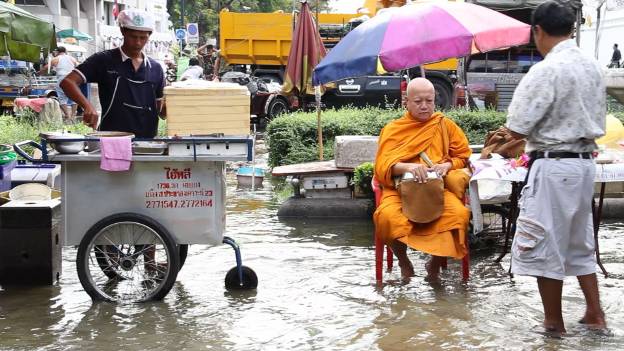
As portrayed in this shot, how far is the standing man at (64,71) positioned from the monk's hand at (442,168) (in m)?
13.9

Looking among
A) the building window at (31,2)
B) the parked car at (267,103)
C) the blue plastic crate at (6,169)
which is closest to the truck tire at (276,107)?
the parked car at (267,103)

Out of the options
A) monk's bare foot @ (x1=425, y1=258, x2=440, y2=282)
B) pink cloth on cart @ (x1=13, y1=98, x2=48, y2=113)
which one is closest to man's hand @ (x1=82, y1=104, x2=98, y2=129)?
monk's bare foot @ (x1=425, y1=258, x2=440, y2=282)

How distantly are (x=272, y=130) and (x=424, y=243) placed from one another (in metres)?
5.68

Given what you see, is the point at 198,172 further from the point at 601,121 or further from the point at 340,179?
the point at 340,179

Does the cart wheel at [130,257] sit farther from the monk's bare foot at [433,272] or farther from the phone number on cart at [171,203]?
the monk's bare foot at [433,272]

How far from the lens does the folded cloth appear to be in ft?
17.5

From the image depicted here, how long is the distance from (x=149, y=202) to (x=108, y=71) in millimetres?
1105

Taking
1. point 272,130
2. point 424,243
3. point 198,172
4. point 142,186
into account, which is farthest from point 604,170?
point 272,130

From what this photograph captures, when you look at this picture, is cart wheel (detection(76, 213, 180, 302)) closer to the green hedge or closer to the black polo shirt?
the black polo shirt

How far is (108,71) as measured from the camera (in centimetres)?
607

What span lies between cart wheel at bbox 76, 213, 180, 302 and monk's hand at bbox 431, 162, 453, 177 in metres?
1.94

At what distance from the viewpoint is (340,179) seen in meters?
9.10

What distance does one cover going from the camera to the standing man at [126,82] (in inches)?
237

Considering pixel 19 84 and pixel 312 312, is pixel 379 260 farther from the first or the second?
pixel 19 84
